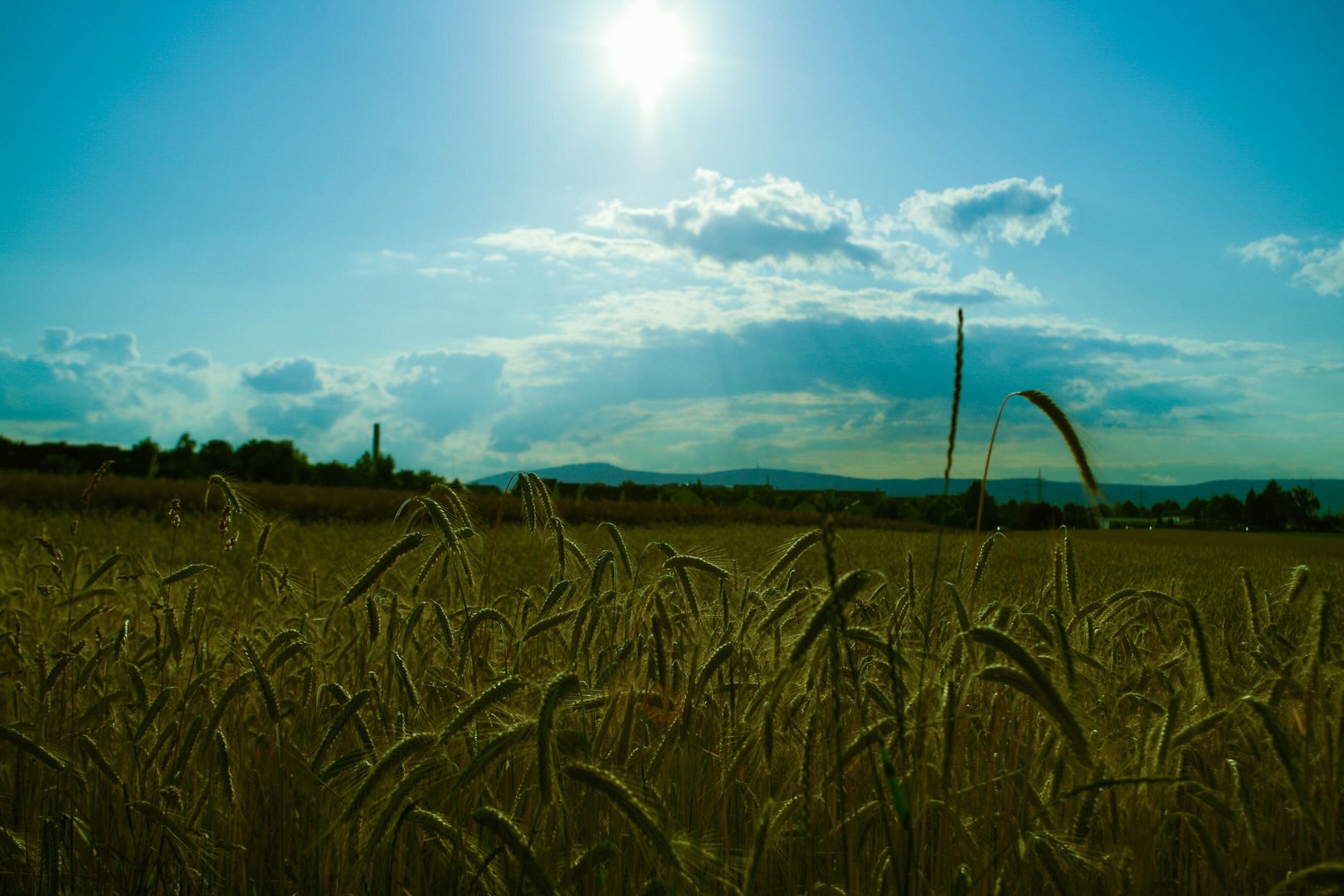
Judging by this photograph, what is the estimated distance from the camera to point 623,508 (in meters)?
23.7

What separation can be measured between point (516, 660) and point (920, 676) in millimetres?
1282

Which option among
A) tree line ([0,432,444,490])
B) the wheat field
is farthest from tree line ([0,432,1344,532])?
the wheat field

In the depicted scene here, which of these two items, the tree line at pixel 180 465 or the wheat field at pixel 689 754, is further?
the tree line at pixel 180 465

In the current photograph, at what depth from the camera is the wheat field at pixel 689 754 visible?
1.62 metres

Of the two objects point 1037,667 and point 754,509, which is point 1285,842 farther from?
point 754,509

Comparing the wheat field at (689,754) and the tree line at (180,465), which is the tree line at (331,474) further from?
the wheat field at (689,754)

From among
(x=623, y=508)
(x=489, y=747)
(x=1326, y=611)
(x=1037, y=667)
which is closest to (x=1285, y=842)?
(x=1326, y=611)

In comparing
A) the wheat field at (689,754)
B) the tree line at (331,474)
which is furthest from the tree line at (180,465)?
the wheat field at (689,754)

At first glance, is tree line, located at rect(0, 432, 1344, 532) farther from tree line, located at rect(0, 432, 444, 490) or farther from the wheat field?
the wheat field

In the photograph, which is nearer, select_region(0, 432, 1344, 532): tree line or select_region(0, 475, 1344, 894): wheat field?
select_region(0, 475, 1344, 894): wheat field

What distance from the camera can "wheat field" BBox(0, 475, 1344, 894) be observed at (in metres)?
1.62

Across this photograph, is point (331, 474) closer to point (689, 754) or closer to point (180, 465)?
point (180, 465)

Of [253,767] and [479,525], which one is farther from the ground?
[479,525]

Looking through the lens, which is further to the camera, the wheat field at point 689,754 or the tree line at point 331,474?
the tree line at point 331,474
